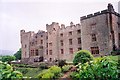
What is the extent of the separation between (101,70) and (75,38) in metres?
19.7

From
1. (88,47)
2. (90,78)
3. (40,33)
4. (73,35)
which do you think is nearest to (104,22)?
(88,47)

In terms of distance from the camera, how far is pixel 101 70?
4.21 meters

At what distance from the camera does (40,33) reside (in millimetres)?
29875

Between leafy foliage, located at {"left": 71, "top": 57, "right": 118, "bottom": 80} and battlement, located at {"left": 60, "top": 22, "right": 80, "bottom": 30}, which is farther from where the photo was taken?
battlement, located at {"left": 60, "top": 22, "right": 80, "bottom": 30}

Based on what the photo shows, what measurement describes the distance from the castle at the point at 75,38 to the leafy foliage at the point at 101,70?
15.0 meters

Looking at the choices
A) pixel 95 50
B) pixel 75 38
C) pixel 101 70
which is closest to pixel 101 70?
pixel 101 70

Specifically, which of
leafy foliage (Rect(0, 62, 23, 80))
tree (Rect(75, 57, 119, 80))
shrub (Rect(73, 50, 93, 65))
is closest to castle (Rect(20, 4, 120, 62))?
shrub (Rect(73, 50, 93, 65))

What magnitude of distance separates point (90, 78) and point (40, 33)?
2583 centimetres

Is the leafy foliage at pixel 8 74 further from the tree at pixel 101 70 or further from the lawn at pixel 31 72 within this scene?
the lawn at pixel 31 72

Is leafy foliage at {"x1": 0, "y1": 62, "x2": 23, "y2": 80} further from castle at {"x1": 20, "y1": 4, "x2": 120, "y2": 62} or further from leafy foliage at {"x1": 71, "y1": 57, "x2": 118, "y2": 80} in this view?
castle at {"x1": 20, "y1": 4, "x2": 120, "y2": 62}

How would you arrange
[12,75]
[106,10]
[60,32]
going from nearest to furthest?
[12,75], [106,10], [60,32]

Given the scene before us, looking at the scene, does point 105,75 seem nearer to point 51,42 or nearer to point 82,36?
point 82,36

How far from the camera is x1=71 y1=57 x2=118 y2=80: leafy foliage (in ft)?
13.6

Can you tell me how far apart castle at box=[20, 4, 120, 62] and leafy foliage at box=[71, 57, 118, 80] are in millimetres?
15031
